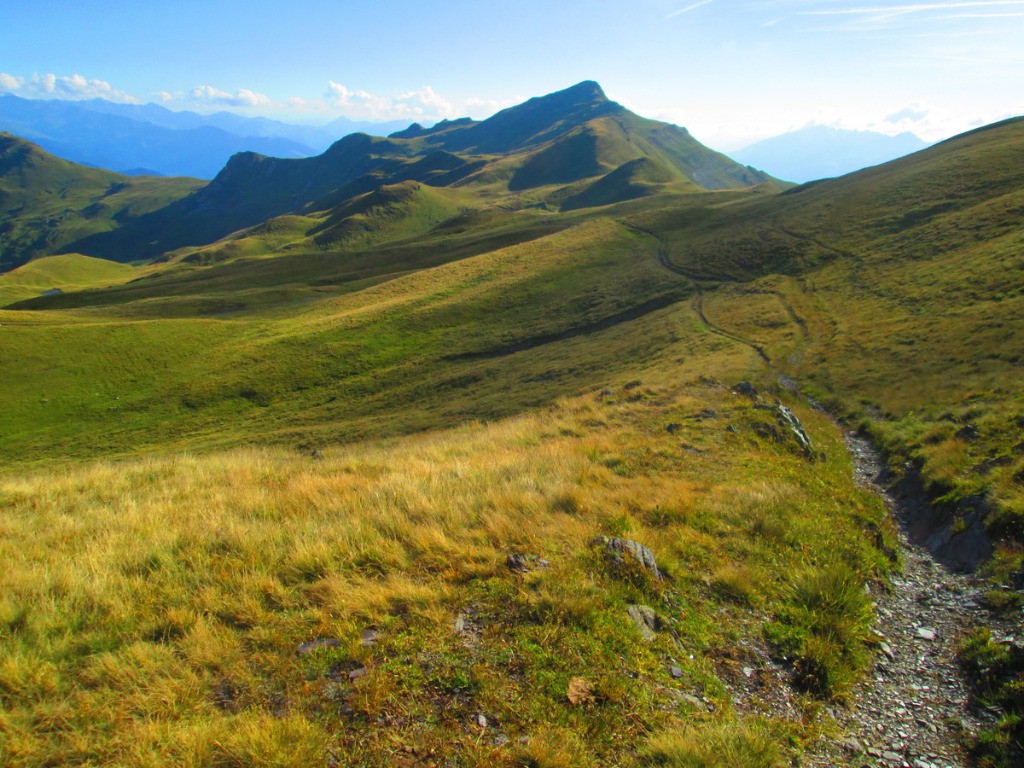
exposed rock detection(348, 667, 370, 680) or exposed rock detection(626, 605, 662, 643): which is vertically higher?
exposed rock detection(348, 667, 370, 680)

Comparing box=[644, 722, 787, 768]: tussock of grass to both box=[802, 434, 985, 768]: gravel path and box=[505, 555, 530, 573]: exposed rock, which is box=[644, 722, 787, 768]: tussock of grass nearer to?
box=[802, 434, 985, 768]: gravel path

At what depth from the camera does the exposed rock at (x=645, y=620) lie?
6435mm

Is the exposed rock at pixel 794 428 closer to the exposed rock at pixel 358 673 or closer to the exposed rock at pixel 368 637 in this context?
the exposed rock at pixel 368 637

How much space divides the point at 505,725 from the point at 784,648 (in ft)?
14.2

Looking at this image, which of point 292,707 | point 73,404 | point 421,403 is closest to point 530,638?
point 292,707

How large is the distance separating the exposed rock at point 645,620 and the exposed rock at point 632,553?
0.73 m

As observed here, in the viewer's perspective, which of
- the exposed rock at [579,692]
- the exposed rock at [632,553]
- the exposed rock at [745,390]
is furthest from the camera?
the exposed rock at [745,390]

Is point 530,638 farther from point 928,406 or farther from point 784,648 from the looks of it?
point 928,406

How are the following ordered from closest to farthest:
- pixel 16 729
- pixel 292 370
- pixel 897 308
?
pixel 16 729 → pixel 897 308 → pixel 292 370

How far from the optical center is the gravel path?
5484mm

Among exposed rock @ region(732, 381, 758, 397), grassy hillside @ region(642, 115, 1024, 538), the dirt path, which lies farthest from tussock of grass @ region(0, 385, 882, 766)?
exposed rock @ region(732, 381, 758, 397)

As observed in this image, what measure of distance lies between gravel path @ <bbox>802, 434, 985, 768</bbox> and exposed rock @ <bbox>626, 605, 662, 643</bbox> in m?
1.97

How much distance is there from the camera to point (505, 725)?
15.9ft

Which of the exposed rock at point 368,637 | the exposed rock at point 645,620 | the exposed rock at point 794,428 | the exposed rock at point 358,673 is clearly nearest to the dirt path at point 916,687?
the exposed rock at point 645,620
